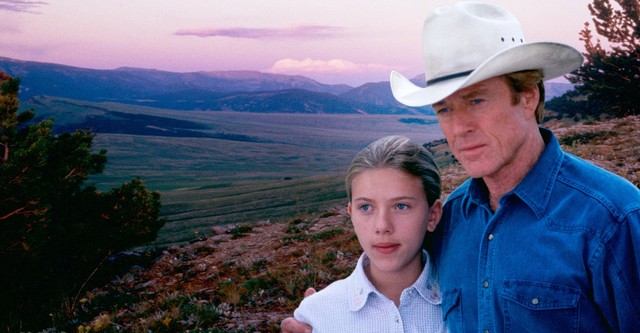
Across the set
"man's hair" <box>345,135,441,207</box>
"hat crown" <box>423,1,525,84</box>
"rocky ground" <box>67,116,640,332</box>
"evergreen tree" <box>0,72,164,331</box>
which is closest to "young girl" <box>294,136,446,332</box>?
"man's hair" <box>345,135,441,207</box>

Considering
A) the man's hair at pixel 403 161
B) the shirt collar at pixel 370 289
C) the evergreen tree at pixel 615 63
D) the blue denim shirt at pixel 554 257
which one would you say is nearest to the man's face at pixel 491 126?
the blue denim shirt at pixel 554 257

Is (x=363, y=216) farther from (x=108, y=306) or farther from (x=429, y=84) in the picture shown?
(x=108, y=306)

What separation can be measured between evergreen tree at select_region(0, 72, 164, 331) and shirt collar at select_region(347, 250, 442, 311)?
650cm

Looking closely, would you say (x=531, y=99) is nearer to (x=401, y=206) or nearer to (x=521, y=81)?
(x=521, y=81)

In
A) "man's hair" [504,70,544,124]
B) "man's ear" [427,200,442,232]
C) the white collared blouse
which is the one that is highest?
"man's hair" [504,70,544,124]

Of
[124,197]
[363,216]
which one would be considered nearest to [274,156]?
[124,197]

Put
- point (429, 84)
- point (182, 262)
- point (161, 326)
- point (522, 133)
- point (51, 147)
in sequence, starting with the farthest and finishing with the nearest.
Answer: point (182, 262) < point (51, 147) < point (161, 326) < point (429, 84) < point (522, 133)

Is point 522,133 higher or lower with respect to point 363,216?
higher

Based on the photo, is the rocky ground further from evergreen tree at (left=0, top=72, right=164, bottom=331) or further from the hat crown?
the hat crown

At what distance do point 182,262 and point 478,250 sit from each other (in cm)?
1029

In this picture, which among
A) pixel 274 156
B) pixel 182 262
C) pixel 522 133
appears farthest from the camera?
pixel 274 156

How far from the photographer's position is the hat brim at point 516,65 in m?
2.08

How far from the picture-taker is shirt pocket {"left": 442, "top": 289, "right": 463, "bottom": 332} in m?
2.38

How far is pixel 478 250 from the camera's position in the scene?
2.34 m
